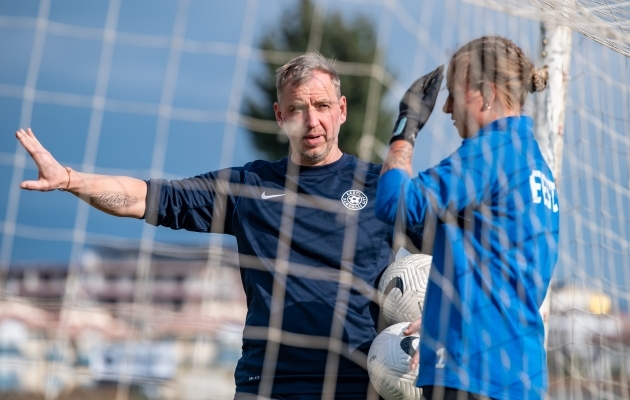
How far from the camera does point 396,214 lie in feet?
8.23

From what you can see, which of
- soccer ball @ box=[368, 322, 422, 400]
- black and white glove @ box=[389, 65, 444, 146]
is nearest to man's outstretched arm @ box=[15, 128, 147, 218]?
soccer ball @ box=[368, 322, 422, 400]

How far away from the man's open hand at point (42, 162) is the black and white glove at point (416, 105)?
1441 millimetres

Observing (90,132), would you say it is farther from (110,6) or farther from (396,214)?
(396,214)

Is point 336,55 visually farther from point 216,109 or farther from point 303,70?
point 303,70

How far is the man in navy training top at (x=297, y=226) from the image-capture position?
347cm

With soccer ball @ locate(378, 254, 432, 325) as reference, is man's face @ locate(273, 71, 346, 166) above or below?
above

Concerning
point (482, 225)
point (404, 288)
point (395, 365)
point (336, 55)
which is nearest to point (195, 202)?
point (404, 288)

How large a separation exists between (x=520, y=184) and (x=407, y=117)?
16.3 inches

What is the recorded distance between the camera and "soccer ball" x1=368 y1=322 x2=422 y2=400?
3174 mm

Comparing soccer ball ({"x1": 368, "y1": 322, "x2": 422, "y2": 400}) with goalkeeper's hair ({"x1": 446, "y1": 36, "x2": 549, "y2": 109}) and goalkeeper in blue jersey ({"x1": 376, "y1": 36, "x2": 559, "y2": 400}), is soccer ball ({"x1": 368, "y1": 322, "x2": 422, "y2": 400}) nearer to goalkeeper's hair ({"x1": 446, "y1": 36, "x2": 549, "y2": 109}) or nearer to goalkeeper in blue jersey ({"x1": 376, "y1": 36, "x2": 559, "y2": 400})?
goalkeeper in blue jersey ({"x1": 376, "y1": 36, "x2": 559, "y2": 400})

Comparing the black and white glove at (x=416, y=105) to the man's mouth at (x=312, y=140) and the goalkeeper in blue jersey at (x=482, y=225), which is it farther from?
the man's mouth at (x=312, y=140)

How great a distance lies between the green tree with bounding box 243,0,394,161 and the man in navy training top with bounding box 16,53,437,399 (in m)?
10.7

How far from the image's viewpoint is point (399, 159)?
2.58 metres

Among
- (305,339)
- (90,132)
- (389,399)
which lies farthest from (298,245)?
(90,132)
